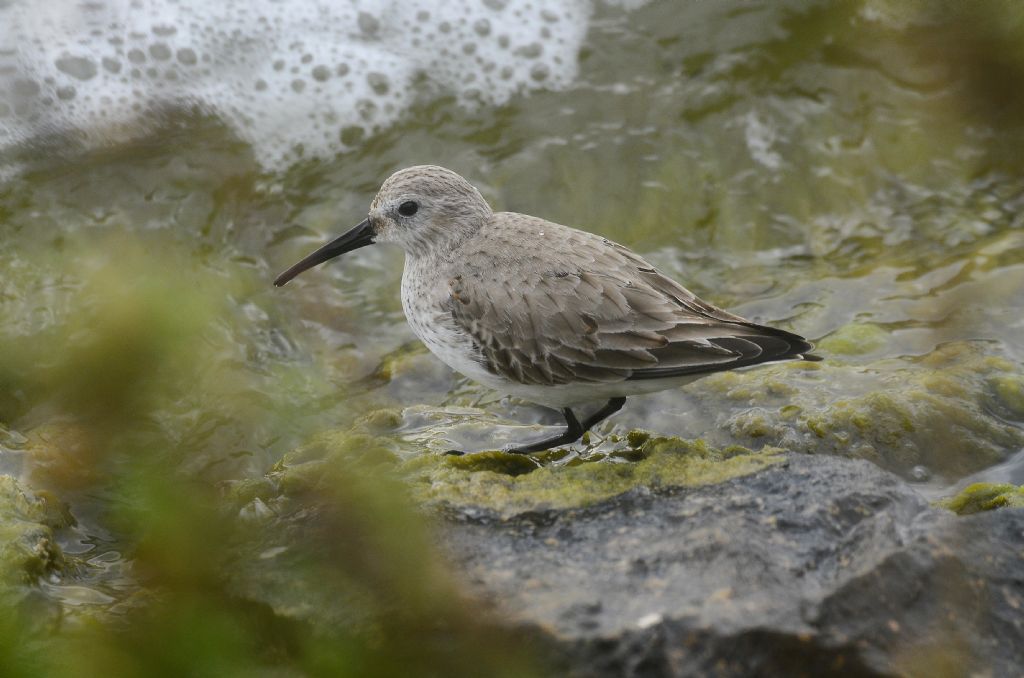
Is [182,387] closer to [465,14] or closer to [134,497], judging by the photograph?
[134,497]

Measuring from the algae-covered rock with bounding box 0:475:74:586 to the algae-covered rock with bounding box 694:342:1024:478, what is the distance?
2.92m

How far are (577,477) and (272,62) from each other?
202 inches

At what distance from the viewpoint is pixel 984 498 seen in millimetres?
3879

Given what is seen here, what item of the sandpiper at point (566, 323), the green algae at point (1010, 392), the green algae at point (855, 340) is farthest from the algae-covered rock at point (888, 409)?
the sandpiper at point (566, 323)

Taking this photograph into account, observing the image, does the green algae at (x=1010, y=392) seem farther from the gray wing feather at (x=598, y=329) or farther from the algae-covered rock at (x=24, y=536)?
the algae-covered rock at (x=24, y=536)

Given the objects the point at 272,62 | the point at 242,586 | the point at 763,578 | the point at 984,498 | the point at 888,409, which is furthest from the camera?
the point at 272,62

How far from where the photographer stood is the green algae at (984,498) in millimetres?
3773

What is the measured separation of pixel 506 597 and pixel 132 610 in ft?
4.14

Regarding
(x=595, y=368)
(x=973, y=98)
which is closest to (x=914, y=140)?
(x=973, y=98)

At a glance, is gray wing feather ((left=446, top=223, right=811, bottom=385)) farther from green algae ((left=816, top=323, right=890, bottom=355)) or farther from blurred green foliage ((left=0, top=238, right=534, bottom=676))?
green algae ((left=816, top=323, right=890, bottom=355))

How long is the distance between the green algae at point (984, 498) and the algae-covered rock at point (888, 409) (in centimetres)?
45

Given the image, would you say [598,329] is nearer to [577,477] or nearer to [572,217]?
[577,477]

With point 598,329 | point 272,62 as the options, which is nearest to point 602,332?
point 598,329

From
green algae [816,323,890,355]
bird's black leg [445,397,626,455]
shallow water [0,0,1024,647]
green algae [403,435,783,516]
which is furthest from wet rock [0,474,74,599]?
green algae [816,323,890,355]
